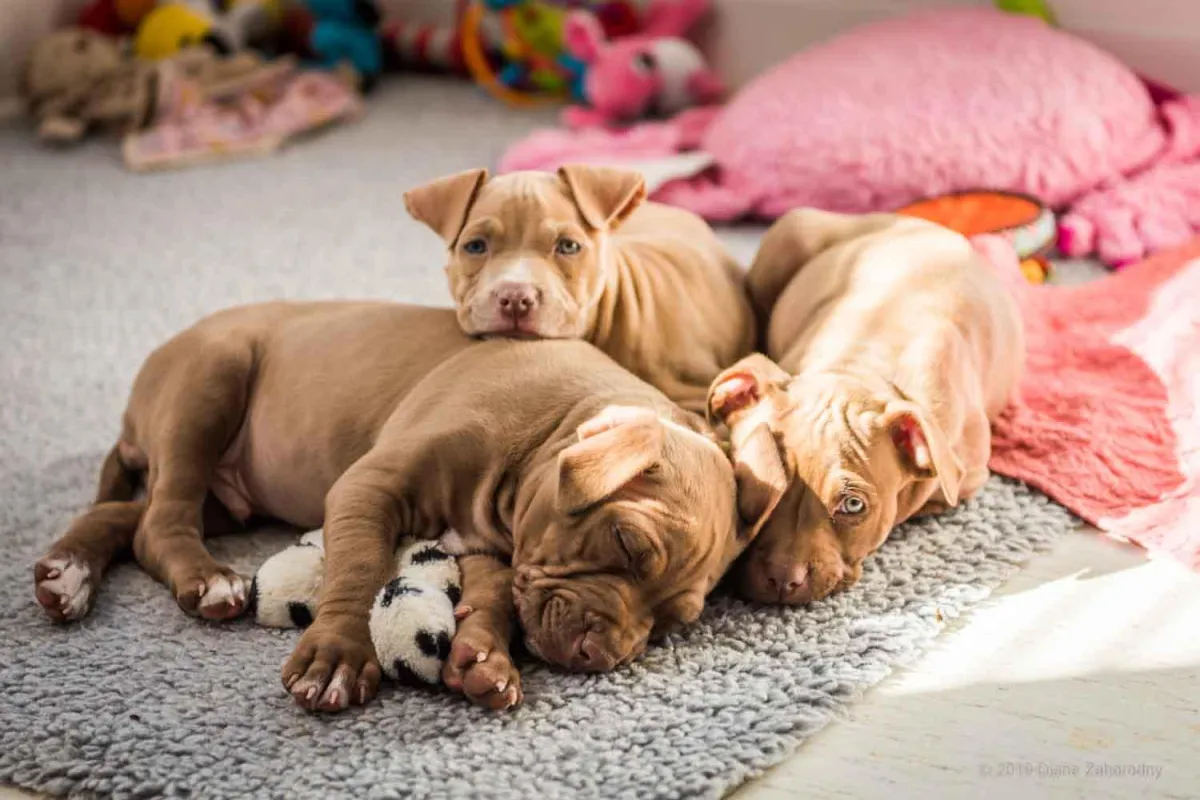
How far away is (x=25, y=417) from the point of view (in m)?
3.84

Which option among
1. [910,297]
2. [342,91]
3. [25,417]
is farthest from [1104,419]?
[342,91]

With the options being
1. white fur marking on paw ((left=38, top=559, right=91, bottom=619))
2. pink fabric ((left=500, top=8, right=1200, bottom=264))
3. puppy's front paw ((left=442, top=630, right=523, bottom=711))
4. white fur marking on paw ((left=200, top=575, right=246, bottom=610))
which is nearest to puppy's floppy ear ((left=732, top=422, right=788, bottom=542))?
puppy's front paw ((left=442, top=630, right=523, bottom=711))

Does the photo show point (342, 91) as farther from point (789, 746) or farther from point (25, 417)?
point (789, 746)

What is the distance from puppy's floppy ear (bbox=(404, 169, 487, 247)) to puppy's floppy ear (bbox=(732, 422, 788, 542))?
1007mm

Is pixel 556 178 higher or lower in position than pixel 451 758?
higher

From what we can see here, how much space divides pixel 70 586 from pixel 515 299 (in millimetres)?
1099

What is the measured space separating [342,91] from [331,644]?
4.94 metres

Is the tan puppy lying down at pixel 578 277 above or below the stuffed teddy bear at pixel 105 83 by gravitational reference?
above

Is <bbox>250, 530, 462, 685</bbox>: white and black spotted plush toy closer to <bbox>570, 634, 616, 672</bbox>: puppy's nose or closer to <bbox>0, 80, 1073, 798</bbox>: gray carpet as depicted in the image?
<bbox>0, 80, 1073, 798</bbox>: gray carpet

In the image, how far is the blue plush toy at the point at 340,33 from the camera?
7.27 metres

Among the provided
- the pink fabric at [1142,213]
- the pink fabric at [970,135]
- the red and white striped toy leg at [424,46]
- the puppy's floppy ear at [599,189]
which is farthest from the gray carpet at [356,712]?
the red and white striped toy leg at [424,46]

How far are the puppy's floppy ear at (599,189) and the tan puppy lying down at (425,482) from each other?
0.41 metres

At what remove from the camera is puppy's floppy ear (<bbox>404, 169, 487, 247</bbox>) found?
3373 mm

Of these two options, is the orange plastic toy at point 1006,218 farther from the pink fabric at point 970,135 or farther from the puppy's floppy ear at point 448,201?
the puppy's floppy ear at point 448,201
